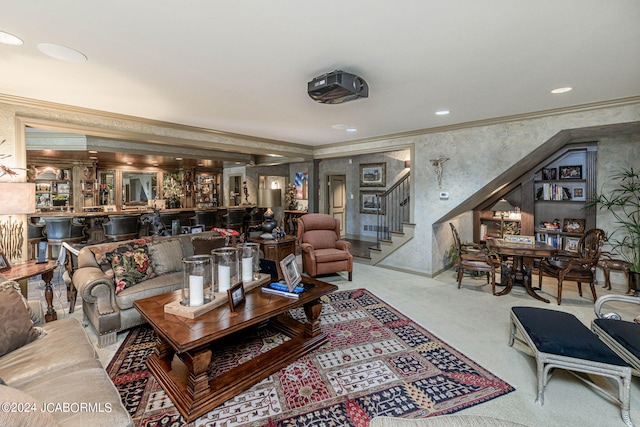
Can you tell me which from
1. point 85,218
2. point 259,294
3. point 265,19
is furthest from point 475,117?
A: point 85,218

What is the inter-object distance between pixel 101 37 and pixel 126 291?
221 centimetres

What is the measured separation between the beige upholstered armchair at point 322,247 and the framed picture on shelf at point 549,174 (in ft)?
Answer: 11.8

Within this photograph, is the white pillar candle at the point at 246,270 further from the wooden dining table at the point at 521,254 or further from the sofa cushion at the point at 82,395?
the wooden dining table at the point at 521,254

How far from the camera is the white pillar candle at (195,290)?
2158mm

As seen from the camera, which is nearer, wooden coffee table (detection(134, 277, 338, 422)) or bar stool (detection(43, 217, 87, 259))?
wooden coffee table (detection(134, 277, 338, 422))

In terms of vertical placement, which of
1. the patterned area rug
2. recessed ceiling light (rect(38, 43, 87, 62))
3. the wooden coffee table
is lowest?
the patterned area rug

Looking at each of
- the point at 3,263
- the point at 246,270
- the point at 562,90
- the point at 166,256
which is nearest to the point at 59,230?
the point at 3,263

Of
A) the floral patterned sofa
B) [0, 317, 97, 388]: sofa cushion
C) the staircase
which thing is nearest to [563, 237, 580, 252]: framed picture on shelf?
the staircase

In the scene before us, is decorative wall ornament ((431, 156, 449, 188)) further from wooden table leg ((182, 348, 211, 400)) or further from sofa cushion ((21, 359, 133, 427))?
sofa cushion ((21, 359, 133, 427))

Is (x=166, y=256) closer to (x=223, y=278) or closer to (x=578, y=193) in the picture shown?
(x=223, y=278)

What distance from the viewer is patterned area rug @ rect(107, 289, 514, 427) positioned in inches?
72.4

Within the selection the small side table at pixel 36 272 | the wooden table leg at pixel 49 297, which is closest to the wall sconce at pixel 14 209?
the small side table at pixel 36 272

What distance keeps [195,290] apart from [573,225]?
575 centimetres

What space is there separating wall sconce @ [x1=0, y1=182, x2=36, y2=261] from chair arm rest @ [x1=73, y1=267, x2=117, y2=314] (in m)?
0.87
